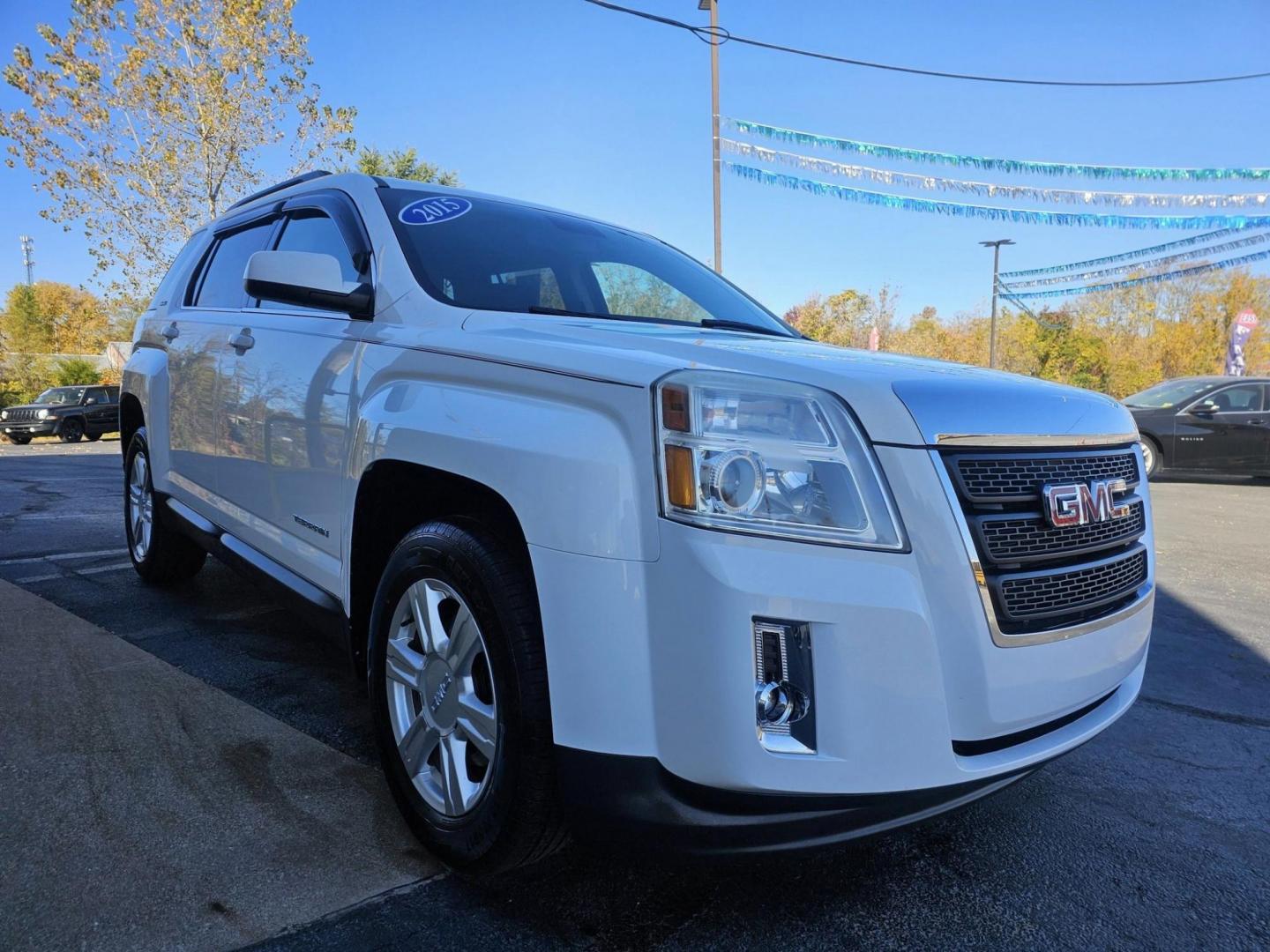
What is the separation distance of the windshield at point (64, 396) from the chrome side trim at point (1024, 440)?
83.0 ft

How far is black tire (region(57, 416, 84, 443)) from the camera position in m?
21.4

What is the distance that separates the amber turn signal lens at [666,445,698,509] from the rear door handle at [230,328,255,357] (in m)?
2.17

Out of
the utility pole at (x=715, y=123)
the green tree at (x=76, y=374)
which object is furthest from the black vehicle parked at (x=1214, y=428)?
the green tree at (x=76, y=374)

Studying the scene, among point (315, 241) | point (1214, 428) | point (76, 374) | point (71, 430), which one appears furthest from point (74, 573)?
point (76, 374)

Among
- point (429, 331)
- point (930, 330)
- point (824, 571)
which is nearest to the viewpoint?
point (824, 571)

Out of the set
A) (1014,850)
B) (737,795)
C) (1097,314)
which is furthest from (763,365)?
(1097,314)

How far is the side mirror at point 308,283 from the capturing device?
2.38 metres

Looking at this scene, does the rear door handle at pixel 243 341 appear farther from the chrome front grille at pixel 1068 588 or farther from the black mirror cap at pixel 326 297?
the chrome front grille at pixel 1068 588

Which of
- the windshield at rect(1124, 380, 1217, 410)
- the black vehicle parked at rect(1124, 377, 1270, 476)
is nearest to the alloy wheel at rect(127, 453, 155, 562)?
the black vehicle parked at rect(1124, 377, 1270, 476)

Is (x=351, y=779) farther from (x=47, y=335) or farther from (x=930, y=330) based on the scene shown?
(x=47, y=335)

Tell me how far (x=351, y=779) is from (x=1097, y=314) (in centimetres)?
4288

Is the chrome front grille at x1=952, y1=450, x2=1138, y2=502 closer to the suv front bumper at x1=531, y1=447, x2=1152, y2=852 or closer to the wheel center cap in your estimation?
the suv front bumper at x1=531, y1=447, x2=1152, y2=852

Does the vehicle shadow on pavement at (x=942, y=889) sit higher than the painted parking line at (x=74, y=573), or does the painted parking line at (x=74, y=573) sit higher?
the painted parking line at (x=74, y=573)

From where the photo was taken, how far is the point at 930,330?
51.8 meters
